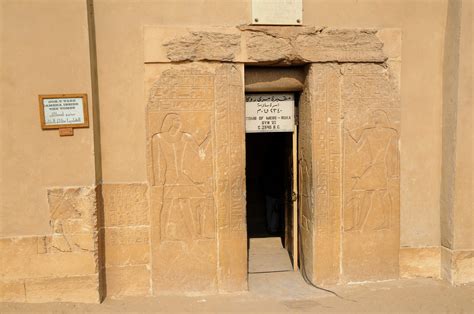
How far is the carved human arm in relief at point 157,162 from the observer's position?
380 centimetres

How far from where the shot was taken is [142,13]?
147 inches

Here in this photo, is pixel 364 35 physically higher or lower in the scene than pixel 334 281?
higher

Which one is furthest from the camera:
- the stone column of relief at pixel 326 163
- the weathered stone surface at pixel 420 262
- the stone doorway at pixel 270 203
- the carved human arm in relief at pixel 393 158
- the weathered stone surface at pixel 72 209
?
the stone doorway at pixel 270 203

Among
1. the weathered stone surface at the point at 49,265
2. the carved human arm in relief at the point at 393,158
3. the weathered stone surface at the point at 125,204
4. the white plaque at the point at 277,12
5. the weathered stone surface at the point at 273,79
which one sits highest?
the white plaque at the point at 277,12

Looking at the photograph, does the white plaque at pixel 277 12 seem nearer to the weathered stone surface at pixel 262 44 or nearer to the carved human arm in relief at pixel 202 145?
the weathered stone surface at pixel 262 44

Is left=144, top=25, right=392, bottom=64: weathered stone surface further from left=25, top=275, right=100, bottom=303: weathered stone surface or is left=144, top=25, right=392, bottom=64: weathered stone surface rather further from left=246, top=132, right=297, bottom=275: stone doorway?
left=25, top=275, right=100, bottom=303: weathered stone surface

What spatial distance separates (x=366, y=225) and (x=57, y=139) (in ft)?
10.4

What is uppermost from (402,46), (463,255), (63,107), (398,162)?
(402,46)

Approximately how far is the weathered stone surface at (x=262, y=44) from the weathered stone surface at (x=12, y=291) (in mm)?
2381

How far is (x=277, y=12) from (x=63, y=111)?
7.37ft

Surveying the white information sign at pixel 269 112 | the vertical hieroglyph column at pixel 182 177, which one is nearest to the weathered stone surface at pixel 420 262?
the white information sign at pixel 269 112

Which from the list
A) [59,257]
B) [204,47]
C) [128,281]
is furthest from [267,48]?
[59,257]

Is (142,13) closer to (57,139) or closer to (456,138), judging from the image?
(57,139)

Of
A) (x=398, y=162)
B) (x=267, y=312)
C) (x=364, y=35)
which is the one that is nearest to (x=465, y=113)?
(x=398, y=162)
